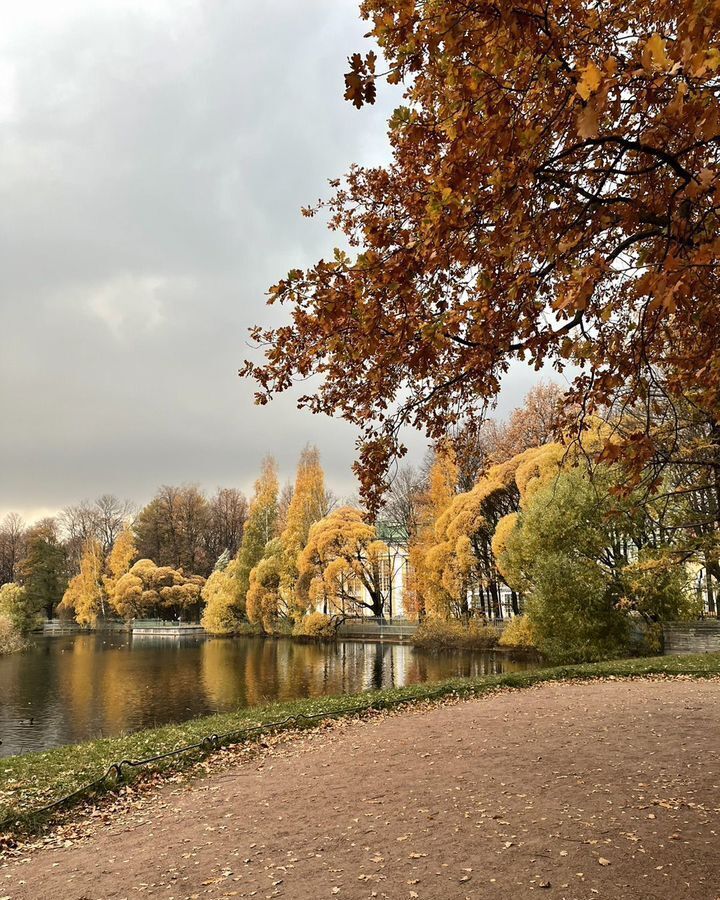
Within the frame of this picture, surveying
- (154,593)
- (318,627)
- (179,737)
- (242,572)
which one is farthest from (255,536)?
(179,737)

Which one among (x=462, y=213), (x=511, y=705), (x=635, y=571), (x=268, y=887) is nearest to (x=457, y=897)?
(x=268, y=887)

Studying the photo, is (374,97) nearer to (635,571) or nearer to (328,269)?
(328,269)

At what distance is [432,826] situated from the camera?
457 cm

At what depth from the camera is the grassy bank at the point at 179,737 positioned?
623cm

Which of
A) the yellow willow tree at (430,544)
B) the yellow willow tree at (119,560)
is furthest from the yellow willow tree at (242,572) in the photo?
the yellow willow tree at (430,544)

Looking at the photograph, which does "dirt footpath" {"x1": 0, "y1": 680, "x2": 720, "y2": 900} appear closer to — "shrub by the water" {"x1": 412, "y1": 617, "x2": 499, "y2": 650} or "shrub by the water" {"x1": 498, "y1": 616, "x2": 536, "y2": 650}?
"shrub by the water" {"x1": 498, "y1": 616, "x2": 536, "y2": 650}

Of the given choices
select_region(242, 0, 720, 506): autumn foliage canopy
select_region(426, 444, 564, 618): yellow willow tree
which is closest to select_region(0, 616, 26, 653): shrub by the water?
select_region(426, 444, 564, 618): yellow willow tree

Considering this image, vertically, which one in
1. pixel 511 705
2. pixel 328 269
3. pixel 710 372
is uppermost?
pixel 328 269

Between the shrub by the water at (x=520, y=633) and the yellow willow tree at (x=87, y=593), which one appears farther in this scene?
the yellow willow tree at (x=87, y=593)

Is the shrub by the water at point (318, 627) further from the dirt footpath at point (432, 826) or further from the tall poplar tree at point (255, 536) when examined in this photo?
the dirt footpath at point (432, 826)

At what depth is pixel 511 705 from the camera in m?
9.68

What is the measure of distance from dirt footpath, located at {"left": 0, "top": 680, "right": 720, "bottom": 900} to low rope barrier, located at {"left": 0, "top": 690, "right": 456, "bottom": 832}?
0.61m

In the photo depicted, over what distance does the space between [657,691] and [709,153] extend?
30.5 ft

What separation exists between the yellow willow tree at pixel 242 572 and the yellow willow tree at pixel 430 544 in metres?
13.0
